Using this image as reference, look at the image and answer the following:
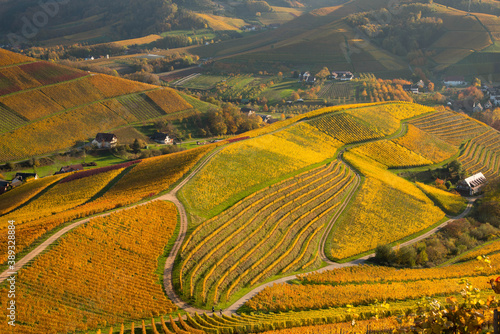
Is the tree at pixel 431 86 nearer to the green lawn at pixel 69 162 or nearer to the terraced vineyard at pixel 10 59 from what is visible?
the green lawn at pixel 69 162

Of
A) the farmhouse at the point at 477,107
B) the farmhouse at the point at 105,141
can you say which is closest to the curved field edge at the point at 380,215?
the farmhouse at the point at 105,141

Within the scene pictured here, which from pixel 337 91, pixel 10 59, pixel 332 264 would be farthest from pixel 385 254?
pixel 10 59

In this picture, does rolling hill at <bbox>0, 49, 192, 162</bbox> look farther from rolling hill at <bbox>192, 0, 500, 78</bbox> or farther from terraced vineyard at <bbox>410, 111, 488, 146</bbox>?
rolling hill at <bbox>192, 0, 500, 78</bbox>

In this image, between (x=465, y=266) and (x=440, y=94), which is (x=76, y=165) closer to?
(x=465, y=266)

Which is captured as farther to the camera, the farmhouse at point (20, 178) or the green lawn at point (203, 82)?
the green lawn at point (203, 82)

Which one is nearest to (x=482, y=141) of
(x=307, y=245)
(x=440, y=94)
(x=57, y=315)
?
(x=440, y=94)

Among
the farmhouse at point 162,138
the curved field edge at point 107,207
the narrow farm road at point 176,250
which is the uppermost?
the curved field edge at point 107,207
